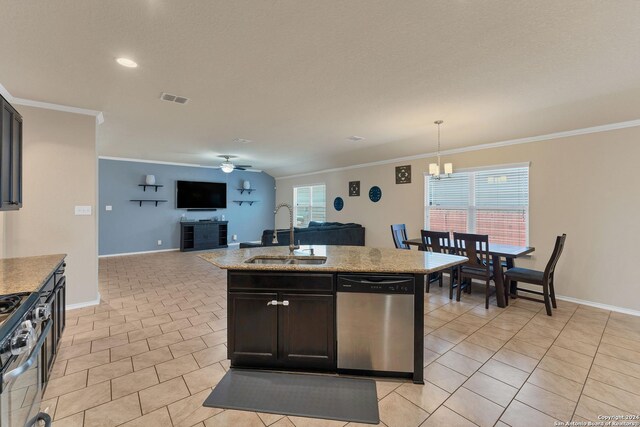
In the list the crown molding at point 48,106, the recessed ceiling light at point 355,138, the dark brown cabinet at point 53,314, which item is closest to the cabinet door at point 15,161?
the dark brown cabinet at point 53,314

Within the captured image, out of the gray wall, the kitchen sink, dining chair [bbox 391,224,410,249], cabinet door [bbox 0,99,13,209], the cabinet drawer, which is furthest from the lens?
the gray wall

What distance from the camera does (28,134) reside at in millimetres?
3404

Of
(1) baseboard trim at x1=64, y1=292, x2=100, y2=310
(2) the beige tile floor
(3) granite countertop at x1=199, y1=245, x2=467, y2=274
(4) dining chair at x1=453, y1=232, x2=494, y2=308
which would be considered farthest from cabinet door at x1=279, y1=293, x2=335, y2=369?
(1) baseboard trim at x1=64, y1=292, x2=100, y2=310

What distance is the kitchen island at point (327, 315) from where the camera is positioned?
2.20 m

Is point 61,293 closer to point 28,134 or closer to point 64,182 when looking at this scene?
point 64,182

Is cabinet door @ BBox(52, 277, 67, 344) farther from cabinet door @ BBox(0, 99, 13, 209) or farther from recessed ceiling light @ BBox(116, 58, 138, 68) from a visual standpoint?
recessed ceiling light @ BBox(116, 58, 138, 68)

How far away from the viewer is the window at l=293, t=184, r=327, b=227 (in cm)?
871

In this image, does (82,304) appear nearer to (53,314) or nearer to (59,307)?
(59,307)

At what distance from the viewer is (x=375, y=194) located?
697 centimetres

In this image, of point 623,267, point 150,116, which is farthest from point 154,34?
point 623,267

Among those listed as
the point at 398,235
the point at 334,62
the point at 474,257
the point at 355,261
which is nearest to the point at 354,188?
the point at 398,235

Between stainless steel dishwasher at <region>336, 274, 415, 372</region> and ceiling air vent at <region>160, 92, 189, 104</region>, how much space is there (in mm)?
2749

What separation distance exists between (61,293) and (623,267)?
6236 millimetres

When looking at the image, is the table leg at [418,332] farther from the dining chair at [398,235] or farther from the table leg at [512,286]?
the dining chair at [398,235]
